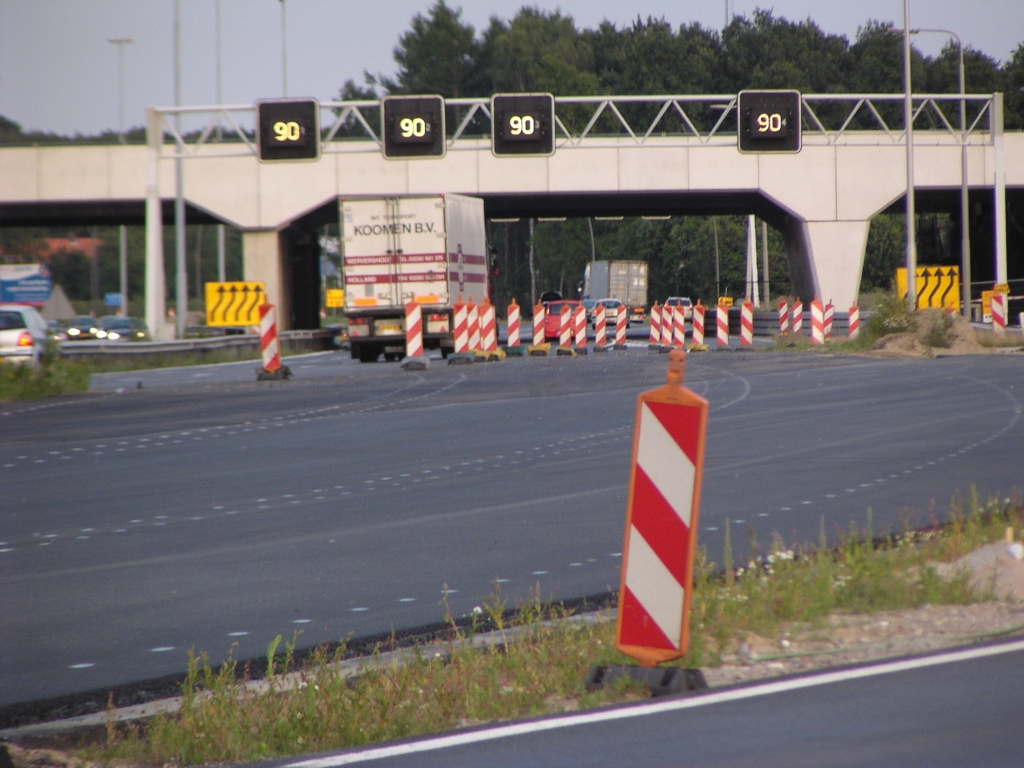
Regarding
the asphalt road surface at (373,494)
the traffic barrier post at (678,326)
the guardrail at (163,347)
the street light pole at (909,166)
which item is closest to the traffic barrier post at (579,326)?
the traffic barrier post at (678,326)

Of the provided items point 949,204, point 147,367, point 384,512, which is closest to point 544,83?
point 949,204

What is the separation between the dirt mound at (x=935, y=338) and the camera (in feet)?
99.5

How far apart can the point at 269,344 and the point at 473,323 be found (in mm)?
8801

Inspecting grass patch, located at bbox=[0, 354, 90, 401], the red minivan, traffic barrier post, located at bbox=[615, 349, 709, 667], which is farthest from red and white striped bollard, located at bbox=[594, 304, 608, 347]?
traffic barrier post, located at bbox=[615, 349, 709, 667]

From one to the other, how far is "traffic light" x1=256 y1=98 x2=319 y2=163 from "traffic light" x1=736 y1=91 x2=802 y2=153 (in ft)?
38.9

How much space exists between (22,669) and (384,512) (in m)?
4.42

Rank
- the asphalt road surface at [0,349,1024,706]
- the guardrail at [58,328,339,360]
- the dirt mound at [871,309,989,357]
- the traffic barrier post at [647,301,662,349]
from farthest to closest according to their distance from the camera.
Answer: the traffic barrier post at [647,301,662,349], the guardrail at [58,328,339,360], the dirt mound at [871,309,989,357], the asphalt road surface at [0,349,1024,706]

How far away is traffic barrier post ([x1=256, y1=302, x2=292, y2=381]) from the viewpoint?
26.0 meters

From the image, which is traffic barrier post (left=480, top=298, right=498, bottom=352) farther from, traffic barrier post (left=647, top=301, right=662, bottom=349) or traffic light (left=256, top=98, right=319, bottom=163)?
traffic barrier post (left=647, top=301, right=662, bottom=349)

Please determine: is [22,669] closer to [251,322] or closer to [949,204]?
[251,322]

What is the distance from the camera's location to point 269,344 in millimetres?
26125

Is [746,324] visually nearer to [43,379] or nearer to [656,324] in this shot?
[656,324]

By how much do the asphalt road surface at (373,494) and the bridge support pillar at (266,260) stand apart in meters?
25.5

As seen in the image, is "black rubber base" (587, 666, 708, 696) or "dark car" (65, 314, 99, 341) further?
"dark car" (65, 314, 99, 341)
